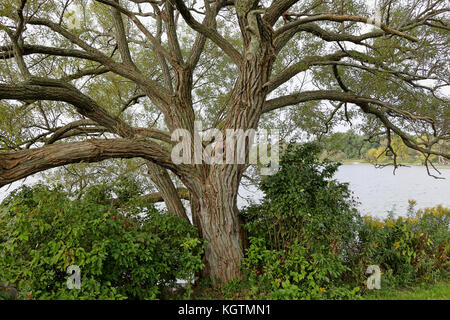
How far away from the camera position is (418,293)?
3.41m

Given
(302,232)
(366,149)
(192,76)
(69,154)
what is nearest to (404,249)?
(302,232)

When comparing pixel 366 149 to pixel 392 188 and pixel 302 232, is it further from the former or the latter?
pixel 302 232

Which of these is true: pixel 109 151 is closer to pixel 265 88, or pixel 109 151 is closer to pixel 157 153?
pixel 157 153

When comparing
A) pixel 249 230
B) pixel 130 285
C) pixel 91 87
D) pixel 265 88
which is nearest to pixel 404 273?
pixel 249 230

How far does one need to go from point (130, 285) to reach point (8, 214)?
1.56m

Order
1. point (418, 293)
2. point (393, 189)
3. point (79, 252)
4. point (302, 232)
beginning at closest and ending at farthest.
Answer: point (79, 252)
point (418, 293)
point (302, 232)
point (393, 189)

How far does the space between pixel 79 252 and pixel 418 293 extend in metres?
4.12

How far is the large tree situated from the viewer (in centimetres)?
336

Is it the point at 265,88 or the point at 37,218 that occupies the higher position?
the point at 265,88

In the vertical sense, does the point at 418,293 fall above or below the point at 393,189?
below

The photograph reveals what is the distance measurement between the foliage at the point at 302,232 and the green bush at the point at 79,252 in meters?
0.97

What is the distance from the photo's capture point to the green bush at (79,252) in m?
2.68

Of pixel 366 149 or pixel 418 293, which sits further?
pixel 366 149

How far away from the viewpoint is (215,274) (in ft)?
12.7
